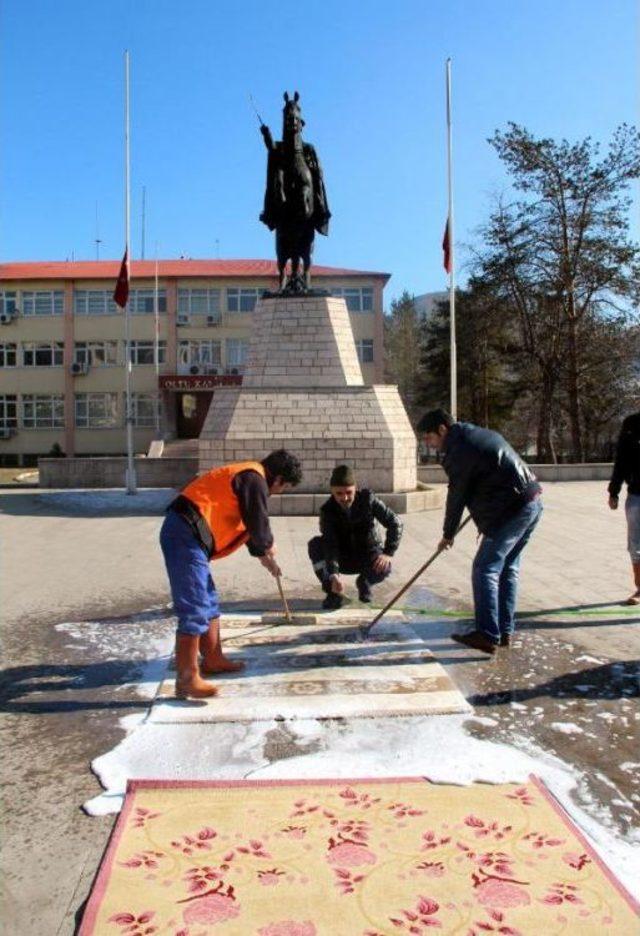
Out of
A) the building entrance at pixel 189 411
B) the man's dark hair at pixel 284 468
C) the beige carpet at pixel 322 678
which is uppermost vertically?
the building entrance at pixel 189 411

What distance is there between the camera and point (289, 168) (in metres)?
15.2

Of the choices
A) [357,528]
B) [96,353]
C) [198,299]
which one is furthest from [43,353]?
[357,528]

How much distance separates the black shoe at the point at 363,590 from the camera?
19.4 ft

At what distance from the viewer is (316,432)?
43.0ft

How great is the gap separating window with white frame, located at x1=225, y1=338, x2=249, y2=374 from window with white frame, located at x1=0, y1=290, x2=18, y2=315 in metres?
11.4

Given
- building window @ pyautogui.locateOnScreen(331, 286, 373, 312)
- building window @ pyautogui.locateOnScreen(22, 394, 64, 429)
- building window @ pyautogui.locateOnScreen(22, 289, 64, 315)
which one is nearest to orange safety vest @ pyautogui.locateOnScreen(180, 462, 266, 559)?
building window @ pyautogui.locateOnScreen(331, 286, 373, 312)

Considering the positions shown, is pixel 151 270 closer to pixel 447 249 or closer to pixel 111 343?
pixel 111 343

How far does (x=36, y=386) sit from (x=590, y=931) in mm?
41950

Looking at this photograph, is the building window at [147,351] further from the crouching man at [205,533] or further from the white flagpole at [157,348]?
the crouching man at [205,533]

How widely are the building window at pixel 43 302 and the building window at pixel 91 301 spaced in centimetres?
81

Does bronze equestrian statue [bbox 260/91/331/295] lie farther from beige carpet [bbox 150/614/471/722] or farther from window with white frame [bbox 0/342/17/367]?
window with white frame [bbox 0/342/17/367]

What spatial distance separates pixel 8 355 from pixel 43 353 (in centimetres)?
192

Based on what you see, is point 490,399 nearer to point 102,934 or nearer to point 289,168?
point 289,168

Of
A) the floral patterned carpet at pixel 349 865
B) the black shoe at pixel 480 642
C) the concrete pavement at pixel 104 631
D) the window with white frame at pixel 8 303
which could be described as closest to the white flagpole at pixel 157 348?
the window with white frame at pixel 8 303
